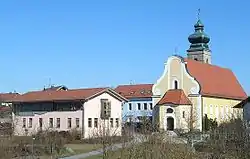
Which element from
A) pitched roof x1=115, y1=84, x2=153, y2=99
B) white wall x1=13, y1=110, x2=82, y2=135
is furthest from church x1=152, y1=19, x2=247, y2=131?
white wall x1=13, y1=110, x2=82, y2=135

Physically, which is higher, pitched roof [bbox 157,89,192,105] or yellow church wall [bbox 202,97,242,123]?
pitched roof [bbox 157,89,192,105]

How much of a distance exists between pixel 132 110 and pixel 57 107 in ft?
101

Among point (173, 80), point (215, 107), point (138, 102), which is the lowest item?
point (215, 107)

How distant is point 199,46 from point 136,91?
54.3 ft

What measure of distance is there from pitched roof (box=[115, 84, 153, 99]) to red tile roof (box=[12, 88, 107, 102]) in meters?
27.7

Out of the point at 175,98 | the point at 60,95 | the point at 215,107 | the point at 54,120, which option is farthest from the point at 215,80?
the point at 54,120

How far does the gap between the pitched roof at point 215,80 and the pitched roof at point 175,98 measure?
2.90 metres

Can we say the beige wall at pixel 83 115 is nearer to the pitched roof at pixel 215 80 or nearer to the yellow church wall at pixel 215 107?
the pitched roof at pixel 215 80

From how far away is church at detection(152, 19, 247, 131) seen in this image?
70750 millimetres

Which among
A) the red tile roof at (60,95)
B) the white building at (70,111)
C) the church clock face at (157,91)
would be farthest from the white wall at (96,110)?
the church clock face at (157,91)

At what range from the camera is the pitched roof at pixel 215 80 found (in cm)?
7594

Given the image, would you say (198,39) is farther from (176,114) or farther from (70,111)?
(70,111)

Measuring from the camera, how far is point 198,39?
307 ft

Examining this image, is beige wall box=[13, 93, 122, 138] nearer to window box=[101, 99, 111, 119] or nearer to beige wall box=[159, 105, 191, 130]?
window box=[101, 99, 111, 119]
